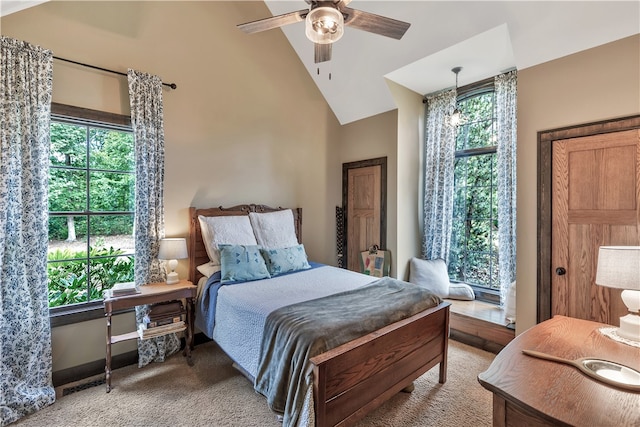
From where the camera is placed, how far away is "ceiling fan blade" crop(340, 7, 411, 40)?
1.95 meters

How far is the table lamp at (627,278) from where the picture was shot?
1.51 m

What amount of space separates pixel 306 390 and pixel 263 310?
0.65 m

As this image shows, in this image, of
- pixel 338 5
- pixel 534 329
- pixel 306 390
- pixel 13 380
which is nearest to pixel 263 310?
pixel 306 390

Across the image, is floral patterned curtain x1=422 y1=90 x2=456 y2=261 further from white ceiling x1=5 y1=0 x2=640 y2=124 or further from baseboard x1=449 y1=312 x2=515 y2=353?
baseboard x1=449 y1=312 x2=515 y2=353

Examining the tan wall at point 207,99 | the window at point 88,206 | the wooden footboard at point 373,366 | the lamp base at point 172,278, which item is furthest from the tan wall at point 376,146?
the window at point 88,206

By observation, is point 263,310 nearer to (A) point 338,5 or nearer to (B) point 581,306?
(A) point 338,5

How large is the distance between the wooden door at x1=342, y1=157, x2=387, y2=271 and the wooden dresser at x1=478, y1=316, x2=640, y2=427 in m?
2.69

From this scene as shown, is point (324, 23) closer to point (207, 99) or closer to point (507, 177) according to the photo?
point (207, 99)

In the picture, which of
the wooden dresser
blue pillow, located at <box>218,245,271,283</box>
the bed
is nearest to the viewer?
the wooden dresser

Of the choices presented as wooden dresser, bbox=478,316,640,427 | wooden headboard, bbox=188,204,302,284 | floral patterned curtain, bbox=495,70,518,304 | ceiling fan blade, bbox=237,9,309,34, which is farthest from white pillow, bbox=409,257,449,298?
ceiling fan blade, bbox=237,9,309,34

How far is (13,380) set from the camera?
2.13 metres

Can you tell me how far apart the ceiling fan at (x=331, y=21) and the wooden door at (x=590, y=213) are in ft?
6.05

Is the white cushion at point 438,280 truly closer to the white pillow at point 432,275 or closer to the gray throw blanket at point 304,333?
the white pillow at point 432,275

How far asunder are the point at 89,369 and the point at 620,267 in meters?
3.91
